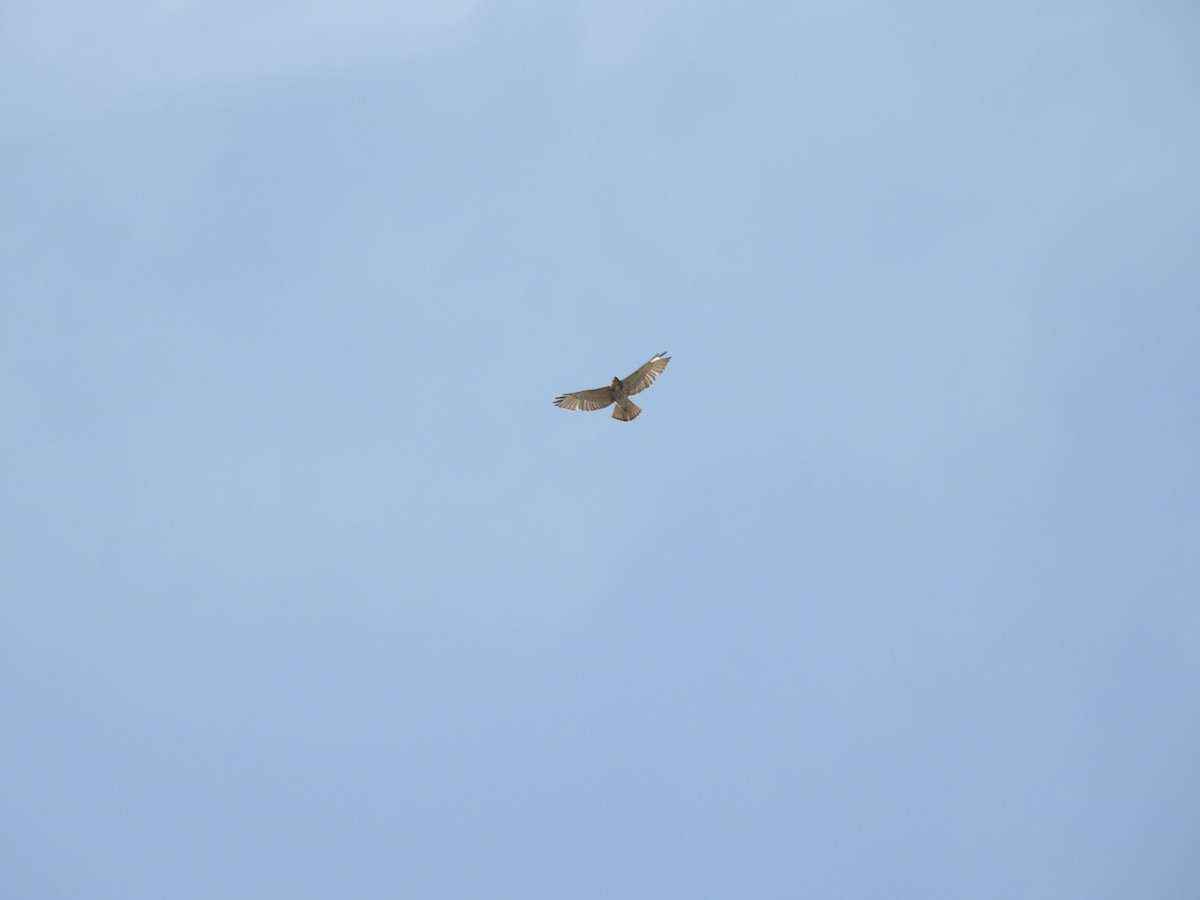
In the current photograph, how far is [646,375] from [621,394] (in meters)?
1.09

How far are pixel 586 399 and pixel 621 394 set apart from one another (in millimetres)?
1235

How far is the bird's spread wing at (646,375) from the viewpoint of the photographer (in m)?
51.4

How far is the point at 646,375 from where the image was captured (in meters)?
51.8

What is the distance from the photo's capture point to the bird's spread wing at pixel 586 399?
5156 cm

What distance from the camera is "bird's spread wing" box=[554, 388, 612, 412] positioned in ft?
169

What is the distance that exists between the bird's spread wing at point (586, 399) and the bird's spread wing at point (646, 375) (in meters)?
0.77

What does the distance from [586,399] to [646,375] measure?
2162 millimetres

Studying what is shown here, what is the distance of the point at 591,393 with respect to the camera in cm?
5159

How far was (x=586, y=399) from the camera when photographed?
51.9 m

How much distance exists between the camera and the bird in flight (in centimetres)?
5141

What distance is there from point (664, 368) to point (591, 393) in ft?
8.98

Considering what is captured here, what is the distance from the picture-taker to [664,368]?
52.4 metres
